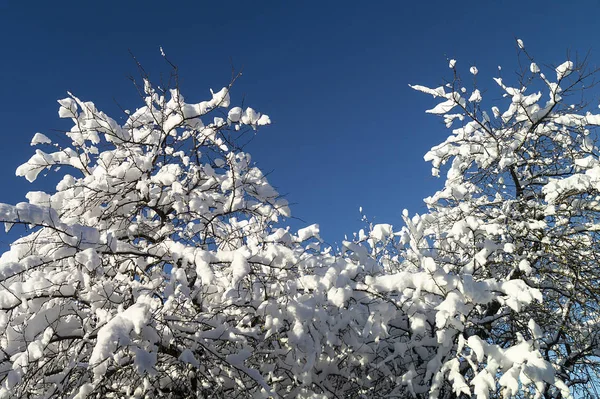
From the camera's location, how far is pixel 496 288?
270 centimetres

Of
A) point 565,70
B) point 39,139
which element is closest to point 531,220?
point 565,70

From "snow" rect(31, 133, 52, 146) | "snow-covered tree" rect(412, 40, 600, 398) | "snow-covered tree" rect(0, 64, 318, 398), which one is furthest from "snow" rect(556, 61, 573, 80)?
"snow" rect(31, 133, 52, 146)

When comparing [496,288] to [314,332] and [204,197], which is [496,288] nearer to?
[314,332]

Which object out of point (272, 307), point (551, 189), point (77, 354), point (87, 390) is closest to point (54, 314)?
point (77, 354)

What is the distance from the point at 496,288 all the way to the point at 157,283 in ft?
7.48

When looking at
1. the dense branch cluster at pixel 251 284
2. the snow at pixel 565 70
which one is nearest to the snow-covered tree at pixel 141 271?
the dense branch cluster at pixel 251 284

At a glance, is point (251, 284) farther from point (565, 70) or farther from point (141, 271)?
point (565, 70)

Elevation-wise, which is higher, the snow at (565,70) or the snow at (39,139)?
the snow at (565,70)

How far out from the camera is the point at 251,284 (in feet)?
11.5

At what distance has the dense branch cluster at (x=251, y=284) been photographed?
8.38ft

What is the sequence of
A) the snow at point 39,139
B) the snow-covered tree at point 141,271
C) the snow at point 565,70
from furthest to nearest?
the snow at point 565,70, the snow at point 39,139, the snow-covered tree at point 141,271

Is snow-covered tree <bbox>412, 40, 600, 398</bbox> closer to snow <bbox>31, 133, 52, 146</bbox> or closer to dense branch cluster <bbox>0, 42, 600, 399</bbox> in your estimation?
dense branch cluster <bbox>0, 42, 600, 399</bbox>

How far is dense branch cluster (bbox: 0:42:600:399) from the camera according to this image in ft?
8.38

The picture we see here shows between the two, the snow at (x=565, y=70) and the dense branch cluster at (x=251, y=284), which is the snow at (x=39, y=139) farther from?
the snow at (x=565, y=70)
